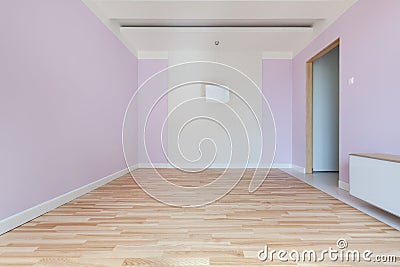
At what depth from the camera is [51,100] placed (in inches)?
112

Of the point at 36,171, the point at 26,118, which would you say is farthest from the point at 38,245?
the point at 26,118

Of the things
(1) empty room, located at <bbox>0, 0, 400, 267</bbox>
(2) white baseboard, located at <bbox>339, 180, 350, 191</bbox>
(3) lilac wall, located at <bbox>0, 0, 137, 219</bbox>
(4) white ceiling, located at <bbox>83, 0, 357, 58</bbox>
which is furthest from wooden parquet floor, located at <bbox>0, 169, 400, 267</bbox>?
(4) white ceiling, located at <bbox>83, 0, 357, 58</bbox>

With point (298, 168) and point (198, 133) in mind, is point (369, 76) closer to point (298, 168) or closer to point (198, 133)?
point (298, 168)

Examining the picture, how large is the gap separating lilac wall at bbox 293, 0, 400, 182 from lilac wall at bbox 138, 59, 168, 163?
134 inches

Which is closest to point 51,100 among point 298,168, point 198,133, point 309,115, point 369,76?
point 369,76

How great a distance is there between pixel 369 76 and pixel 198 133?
3.85m

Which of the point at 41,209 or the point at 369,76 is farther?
the point at 369,76

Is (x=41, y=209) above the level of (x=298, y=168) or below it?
above

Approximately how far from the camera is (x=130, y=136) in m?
→ 5.91

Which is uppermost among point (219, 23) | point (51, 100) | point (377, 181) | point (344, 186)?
point (219, 23)

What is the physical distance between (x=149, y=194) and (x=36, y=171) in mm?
1324

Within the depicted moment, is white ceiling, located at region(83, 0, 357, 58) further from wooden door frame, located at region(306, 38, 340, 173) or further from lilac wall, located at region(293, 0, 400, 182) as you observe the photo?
wooden door frame, located at region(306, 38, 340, 173)

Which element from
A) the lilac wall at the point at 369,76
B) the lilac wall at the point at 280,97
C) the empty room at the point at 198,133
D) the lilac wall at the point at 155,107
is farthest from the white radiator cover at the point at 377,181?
the lilac wall at the point at 155,107

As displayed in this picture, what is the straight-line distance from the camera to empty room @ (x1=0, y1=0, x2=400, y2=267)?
6.61 feet
